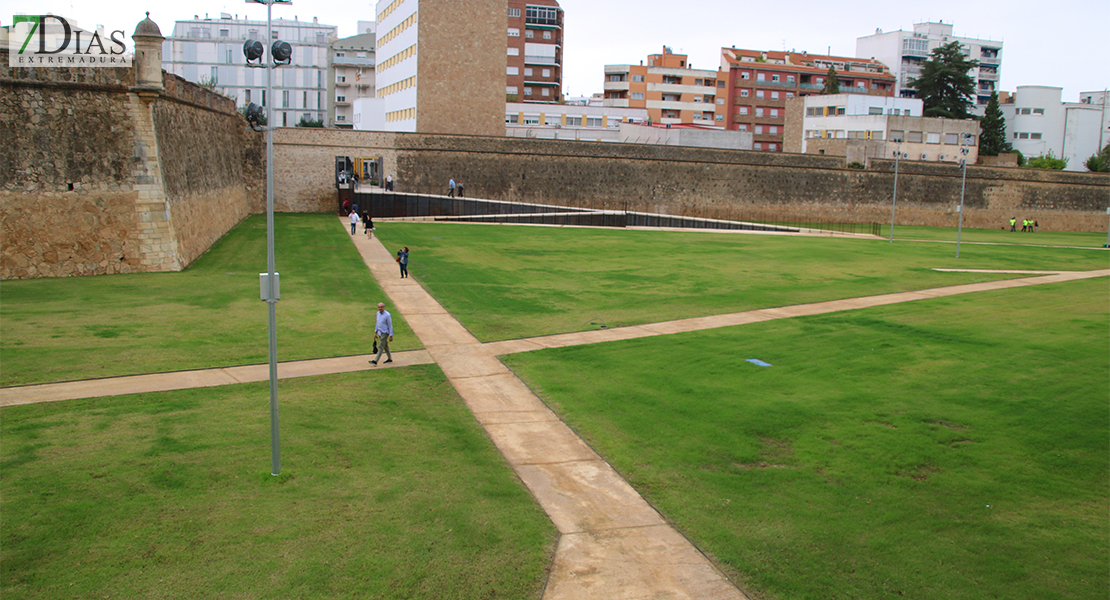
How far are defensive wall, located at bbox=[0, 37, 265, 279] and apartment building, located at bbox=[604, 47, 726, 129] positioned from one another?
81.4 m

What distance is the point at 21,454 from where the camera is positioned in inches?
443

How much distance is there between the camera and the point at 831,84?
96.0 m

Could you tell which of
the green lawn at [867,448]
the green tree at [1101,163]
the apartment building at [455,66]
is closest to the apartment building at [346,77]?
the apartment building at [455,66]

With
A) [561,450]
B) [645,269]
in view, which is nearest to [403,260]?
[645,269]

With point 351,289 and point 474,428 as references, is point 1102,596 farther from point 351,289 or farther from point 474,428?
point 351,289

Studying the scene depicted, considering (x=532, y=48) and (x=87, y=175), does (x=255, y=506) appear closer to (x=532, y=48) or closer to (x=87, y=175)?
(x=87, y=175)

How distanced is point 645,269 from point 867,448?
797 inches

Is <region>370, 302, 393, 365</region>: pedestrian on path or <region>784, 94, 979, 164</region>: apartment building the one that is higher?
<region>784, 94, 979, 164</region>: apartment building

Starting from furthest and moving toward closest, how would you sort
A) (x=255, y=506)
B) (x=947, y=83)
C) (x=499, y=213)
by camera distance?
(x=947, y=83) < (x=499, y=213) < (x=255, y=506)

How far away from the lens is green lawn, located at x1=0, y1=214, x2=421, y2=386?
16.7 meters

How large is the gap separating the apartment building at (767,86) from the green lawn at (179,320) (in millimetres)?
82864

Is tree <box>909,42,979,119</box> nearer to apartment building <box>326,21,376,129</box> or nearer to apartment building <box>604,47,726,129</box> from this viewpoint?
apartment building <box>604,47,726,129</box>

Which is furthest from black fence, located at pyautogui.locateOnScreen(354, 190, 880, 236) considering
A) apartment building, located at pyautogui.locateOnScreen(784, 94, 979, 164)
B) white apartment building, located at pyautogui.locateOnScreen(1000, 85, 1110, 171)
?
white apartment building, located at pyautogui.locateOnScreen(1000, 85, 1110, 171)

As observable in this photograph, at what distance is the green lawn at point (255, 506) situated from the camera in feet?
27.8
